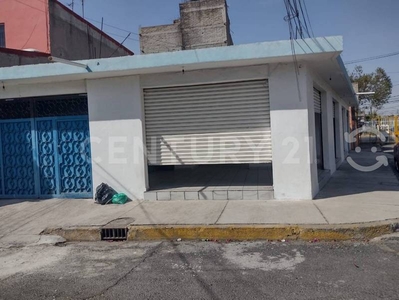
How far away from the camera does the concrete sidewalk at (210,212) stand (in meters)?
5.89

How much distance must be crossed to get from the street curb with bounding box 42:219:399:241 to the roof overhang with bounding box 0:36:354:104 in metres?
3.16

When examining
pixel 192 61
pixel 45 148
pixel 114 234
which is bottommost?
pixel 114 234

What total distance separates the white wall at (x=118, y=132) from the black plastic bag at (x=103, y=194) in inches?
7.9

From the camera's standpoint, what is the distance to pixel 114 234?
5930 millimetres

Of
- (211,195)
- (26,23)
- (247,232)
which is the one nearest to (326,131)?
(211,195)

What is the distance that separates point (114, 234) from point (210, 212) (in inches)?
71.7

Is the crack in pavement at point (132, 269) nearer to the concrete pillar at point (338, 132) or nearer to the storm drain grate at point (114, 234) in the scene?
the storm drain grate at point (114, 234)

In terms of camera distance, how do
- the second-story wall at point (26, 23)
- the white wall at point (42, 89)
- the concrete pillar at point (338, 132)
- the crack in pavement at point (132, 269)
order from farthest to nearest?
the concrete pillar at point (338, 132)
the second-story wall at point (26, 23)
the white wall at point (42, 89)
the crack in pavement at point (132, 269)

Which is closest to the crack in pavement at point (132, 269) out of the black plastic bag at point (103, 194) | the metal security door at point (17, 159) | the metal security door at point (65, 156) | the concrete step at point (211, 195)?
the concrete step at point (211, 195)

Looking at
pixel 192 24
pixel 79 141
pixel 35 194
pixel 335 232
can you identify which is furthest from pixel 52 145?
pixel 192 24

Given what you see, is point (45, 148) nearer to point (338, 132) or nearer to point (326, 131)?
point (326, 131)

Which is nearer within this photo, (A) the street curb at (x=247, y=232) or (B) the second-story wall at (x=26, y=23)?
(A) the street curb at (x=247, y=232)

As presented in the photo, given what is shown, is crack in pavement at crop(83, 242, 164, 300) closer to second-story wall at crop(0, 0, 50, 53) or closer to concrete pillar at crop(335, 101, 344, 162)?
second-story wall at crop(0, 0, 50, 53)

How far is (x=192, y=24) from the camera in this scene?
14297 mm
